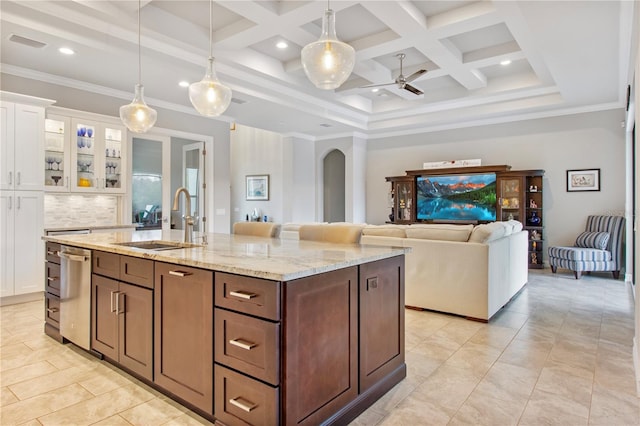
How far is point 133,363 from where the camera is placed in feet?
7.90

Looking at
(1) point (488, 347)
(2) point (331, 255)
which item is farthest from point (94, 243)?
(1) point (488, 347)

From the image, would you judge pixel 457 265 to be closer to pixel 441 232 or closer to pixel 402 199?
pixel 441 232

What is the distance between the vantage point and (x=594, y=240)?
5980mm

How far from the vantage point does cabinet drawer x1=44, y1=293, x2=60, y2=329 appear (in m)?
3.21

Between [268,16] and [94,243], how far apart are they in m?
Result: 2.72

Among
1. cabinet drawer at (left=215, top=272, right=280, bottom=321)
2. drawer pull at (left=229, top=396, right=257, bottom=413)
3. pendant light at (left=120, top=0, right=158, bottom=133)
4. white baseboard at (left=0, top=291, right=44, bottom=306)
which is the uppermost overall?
pendant light at (left=120, top=0, right=158, bottom=133)

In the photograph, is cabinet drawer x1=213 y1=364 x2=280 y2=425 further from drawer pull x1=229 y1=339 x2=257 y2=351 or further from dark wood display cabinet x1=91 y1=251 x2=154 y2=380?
dark wood display cabinet x1=91 y1=251 x2=154 y2=380

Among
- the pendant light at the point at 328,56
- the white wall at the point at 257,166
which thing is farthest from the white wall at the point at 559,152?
the pendant light at the point at 328,56

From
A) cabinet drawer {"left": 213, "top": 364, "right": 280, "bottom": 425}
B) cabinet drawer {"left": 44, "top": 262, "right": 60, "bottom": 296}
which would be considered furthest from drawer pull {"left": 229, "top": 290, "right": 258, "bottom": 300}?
cabinet drawer {"left": 44, "top": 262, "right": 60, "bottom": 296}

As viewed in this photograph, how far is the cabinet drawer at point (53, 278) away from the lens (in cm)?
318

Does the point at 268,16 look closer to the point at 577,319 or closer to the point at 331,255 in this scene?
the point at 331,255

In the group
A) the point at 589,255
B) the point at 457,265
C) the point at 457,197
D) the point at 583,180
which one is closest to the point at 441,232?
the point at 457,265

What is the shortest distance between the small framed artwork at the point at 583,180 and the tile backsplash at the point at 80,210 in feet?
24.5

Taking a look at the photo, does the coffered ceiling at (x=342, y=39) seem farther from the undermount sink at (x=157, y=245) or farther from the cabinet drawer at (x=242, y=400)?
the cabinet drawer at (x=242, y=400)
